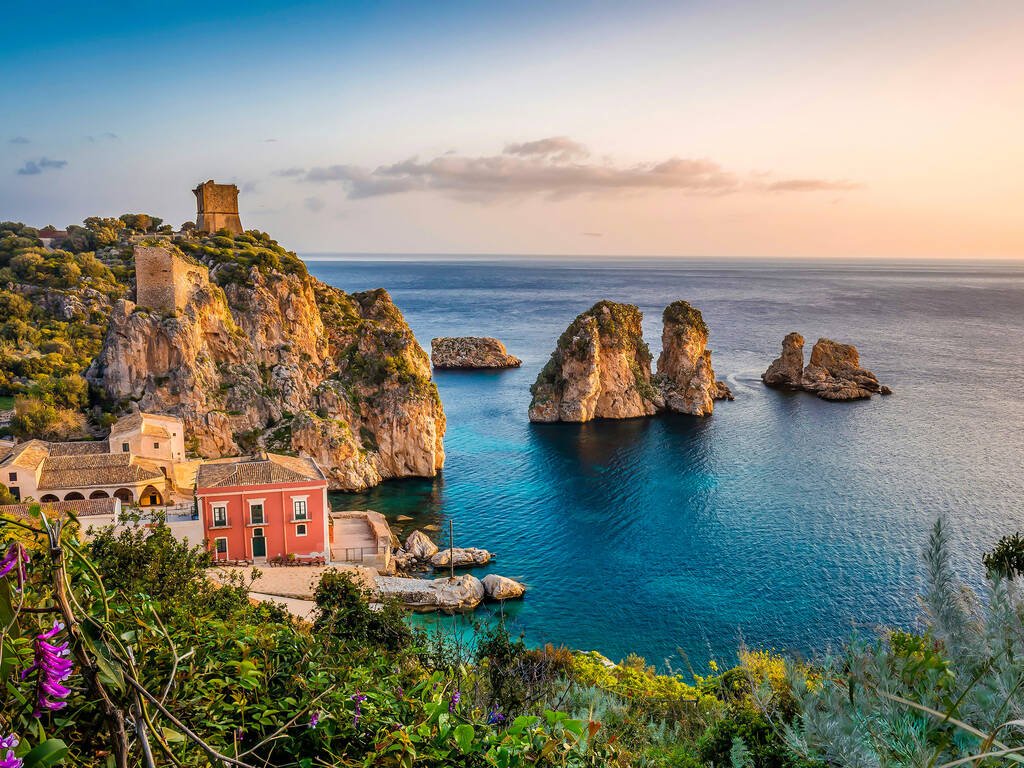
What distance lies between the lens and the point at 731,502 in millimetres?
35781

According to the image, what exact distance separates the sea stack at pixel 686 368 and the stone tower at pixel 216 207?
4246cm

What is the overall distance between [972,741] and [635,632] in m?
22.2

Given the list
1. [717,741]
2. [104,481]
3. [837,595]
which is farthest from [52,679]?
[104,481]

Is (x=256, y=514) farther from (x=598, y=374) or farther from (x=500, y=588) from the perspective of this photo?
(x=598, y=374)

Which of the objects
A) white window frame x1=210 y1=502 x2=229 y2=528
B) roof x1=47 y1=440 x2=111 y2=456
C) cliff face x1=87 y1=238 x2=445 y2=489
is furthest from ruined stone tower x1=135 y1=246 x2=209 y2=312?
white window frame x1=210 y1=502 x2=229 y2=528

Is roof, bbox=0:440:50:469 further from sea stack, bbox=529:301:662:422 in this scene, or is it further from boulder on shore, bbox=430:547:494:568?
sea stack, bbox=529:301:662:422

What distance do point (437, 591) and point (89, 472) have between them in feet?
53.0

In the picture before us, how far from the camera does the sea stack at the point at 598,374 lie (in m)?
52.9

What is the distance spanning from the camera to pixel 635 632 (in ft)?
77.8

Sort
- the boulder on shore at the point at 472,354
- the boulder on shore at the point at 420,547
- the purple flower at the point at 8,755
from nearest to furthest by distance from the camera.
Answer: the purple flower at the point at 8,755, the boulder on shore at the point at 420,547, the boulder on shore at the point at 472,354

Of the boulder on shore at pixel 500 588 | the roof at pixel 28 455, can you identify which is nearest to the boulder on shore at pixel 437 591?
the boulder on shore at pixel 500 588

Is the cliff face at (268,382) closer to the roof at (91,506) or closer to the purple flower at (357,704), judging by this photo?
the roof at (91,506)

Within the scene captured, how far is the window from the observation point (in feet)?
87.5

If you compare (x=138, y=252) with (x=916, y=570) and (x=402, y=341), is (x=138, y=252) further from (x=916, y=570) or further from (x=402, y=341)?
(x=916, y=570)
